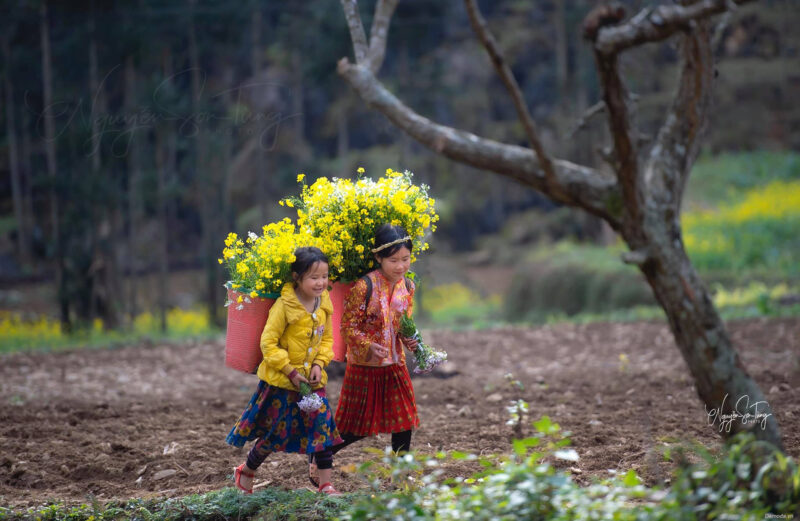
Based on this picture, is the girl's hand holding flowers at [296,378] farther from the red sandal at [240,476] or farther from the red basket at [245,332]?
the red sandal at [240,476]

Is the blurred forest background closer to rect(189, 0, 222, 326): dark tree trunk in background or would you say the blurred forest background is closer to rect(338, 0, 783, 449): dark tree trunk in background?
rect(189, 0, 222, 326): dark tree trunk in background

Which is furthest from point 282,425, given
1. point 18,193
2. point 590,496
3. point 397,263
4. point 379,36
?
point 18,193

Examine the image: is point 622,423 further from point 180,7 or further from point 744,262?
point 180,7

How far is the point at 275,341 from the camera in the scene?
3992mm

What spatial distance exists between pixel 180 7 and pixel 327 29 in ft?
8.53

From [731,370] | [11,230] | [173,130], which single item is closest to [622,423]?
[731,370]

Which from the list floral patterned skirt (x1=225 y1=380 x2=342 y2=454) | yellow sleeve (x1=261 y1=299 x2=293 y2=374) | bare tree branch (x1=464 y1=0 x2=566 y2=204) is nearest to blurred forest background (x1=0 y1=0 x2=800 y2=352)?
bare tree branch (x1=464 y1=0 x2=566 y2=204)

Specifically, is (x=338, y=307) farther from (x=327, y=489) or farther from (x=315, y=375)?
(x=327, y=489)

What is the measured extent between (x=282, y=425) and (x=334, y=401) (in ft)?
8.83

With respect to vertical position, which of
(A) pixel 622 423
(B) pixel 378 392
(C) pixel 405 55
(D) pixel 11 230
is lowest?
(A) pixel 622 423

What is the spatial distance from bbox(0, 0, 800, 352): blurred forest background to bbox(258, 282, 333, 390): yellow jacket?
1.74 m

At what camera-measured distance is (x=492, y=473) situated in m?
3.41

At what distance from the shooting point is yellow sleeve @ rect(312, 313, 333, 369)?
13.6 feet

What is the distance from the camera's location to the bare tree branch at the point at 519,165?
3758 mm
